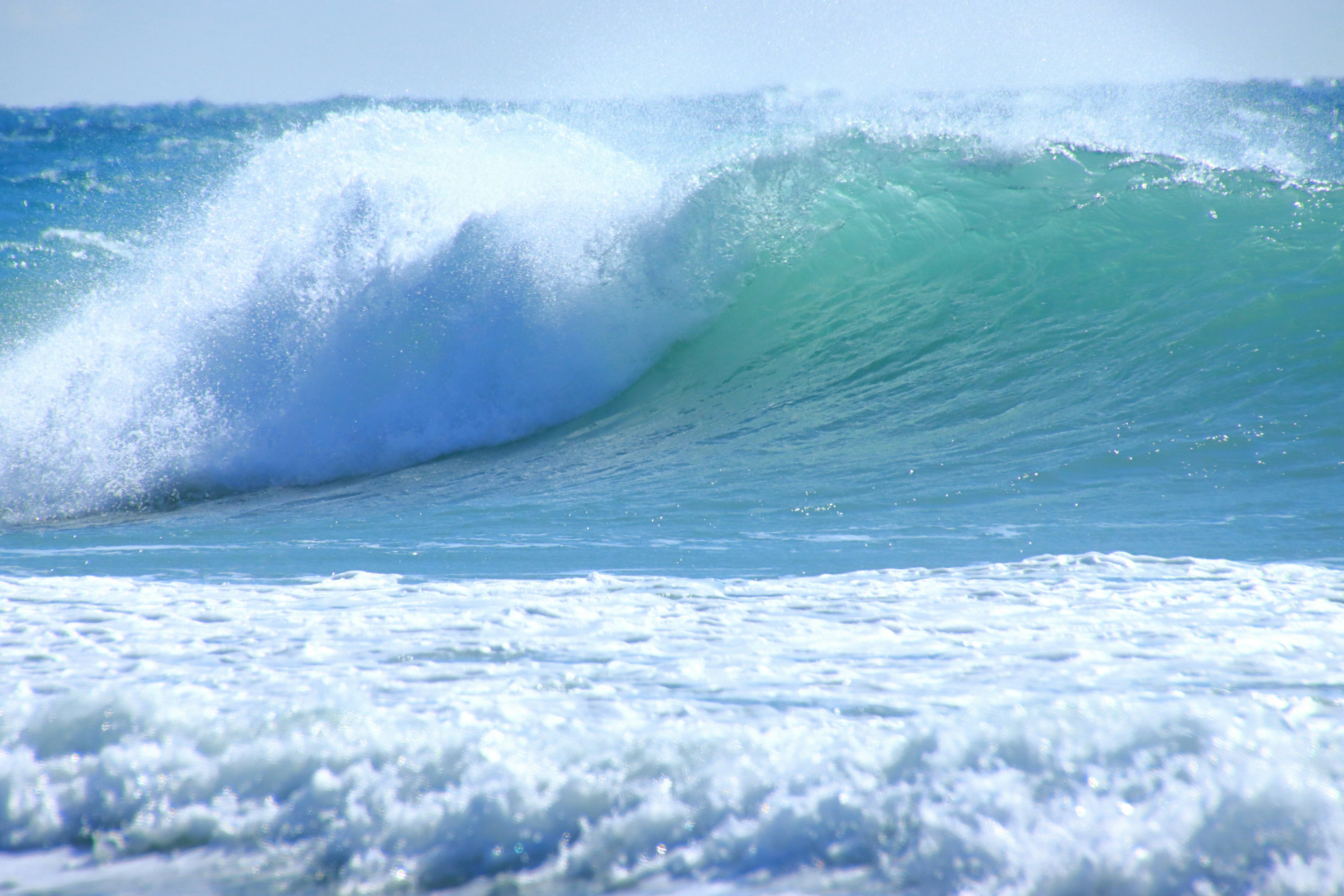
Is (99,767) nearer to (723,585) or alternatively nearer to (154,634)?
(154,634)

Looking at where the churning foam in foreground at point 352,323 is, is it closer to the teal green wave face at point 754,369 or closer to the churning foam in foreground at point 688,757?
the teal green wave face at point 754,369

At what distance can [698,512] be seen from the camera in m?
4.45

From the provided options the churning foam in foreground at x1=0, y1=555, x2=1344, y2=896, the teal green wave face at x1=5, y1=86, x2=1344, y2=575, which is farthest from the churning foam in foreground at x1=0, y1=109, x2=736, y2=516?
the churning foam in foreground at x1=0, y1=555, x2=1344, y2=896

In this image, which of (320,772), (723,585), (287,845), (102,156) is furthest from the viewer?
(102,156)

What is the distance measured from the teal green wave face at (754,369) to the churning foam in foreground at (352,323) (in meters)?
0.03

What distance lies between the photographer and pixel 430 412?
20.8 feet

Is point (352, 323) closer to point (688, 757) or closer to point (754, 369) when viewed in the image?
point (754, 369)

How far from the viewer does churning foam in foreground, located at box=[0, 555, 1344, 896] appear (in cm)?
164

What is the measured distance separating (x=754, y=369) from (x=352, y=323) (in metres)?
2.76

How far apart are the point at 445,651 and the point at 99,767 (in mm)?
823

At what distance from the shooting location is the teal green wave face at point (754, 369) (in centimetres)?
416

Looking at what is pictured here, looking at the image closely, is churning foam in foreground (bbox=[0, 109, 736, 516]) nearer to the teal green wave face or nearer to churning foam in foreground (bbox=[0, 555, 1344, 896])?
the teal green wave face

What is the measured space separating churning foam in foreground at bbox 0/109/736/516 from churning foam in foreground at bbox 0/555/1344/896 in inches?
135

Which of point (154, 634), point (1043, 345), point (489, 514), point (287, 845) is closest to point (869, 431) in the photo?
point (1043, 345)
